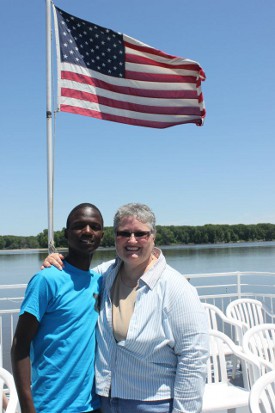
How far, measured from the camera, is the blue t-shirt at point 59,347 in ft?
5.80

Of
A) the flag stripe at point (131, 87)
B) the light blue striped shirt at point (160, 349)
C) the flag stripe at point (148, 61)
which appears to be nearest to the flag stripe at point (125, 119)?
Result: the flag stripe at point (131, 87)

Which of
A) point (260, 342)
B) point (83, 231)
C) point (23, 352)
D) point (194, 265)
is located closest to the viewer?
point (23, 352)

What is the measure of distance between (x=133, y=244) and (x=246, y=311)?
3.68 metres

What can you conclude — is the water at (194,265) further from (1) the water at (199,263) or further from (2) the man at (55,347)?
(2) the man at (55,347)

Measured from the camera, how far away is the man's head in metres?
1.98

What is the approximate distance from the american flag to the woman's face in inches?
116

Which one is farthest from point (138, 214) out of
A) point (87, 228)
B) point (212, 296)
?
point (212, 296)

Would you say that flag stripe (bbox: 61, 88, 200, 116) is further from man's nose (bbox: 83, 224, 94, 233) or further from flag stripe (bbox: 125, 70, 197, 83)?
man's nose (bbox: 83, 224, 94, 233)

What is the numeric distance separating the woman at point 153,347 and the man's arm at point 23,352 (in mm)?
299

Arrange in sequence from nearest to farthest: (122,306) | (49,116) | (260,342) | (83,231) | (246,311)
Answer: (122,306) < (83,231) < (260,342) < (49,116) < (246,311)

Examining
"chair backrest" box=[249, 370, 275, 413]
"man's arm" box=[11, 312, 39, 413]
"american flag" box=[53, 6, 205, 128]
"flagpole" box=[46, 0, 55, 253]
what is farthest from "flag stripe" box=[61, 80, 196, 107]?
"chair backrest" box=[249, 370, 275, 413]

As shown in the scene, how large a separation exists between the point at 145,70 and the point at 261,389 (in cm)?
431

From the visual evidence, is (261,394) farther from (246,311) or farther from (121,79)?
(121,79)

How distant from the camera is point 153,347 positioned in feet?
5.82
